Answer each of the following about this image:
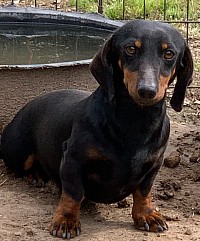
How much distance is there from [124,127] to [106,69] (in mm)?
336

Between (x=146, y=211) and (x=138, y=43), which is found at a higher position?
(x=138, y=43)

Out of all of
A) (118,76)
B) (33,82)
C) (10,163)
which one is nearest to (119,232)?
(118,76)

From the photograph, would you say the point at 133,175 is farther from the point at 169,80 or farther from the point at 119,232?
the point at 169,80

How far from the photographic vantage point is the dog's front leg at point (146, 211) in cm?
416

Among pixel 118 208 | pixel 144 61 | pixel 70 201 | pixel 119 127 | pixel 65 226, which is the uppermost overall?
pixel 144 61

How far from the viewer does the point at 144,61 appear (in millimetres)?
3709

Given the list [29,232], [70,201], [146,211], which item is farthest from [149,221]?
[29,232]

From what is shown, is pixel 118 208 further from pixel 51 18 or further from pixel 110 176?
pixel 51 18

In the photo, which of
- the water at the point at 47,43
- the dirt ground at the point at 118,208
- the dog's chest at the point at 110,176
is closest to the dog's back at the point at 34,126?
the dirt ground at the point at 118,208

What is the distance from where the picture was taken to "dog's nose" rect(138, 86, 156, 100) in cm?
357

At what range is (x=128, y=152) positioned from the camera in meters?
4.04

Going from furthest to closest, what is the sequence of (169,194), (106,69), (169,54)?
(169,194)
(106,69)
(169,54)

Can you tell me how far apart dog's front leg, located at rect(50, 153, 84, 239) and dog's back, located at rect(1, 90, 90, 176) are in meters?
0.41

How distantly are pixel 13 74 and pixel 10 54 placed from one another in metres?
0.87
